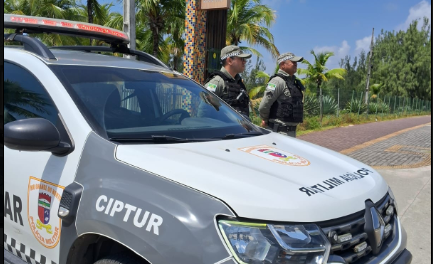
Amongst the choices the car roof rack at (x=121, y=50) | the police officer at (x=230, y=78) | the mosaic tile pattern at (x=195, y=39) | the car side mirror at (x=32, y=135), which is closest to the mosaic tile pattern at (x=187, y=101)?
the car roof rack at (x=121, y=50)

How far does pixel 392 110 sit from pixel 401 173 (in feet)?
85.4

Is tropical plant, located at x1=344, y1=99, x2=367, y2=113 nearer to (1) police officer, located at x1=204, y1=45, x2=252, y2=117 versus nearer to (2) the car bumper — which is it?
(1) police officer, located at x1=204, y1=45, x2=252, y2=117

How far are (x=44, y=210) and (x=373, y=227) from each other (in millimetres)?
1691

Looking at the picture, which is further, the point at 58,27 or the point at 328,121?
the point at 328,121

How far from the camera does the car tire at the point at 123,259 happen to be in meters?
1.72

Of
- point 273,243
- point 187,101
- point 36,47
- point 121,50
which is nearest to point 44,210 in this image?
point 36,47

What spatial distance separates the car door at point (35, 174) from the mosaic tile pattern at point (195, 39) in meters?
5.17

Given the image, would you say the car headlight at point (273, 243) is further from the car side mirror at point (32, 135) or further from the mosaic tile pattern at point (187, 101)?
the mosaic tile pattern at point (187, 101)

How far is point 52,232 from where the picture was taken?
1999 millimetres

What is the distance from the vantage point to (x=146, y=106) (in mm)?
2629

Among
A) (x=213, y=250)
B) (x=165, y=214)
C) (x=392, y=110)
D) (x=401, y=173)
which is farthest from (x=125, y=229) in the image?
(x=392, y=110)

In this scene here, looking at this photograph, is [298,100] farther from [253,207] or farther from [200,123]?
[253,207]

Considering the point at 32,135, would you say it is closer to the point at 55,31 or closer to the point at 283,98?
the point at 55,31

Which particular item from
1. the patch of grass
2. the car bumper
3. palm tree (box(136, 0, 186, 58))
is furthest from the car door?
palm tree (box(136, 0, 186, 58))
